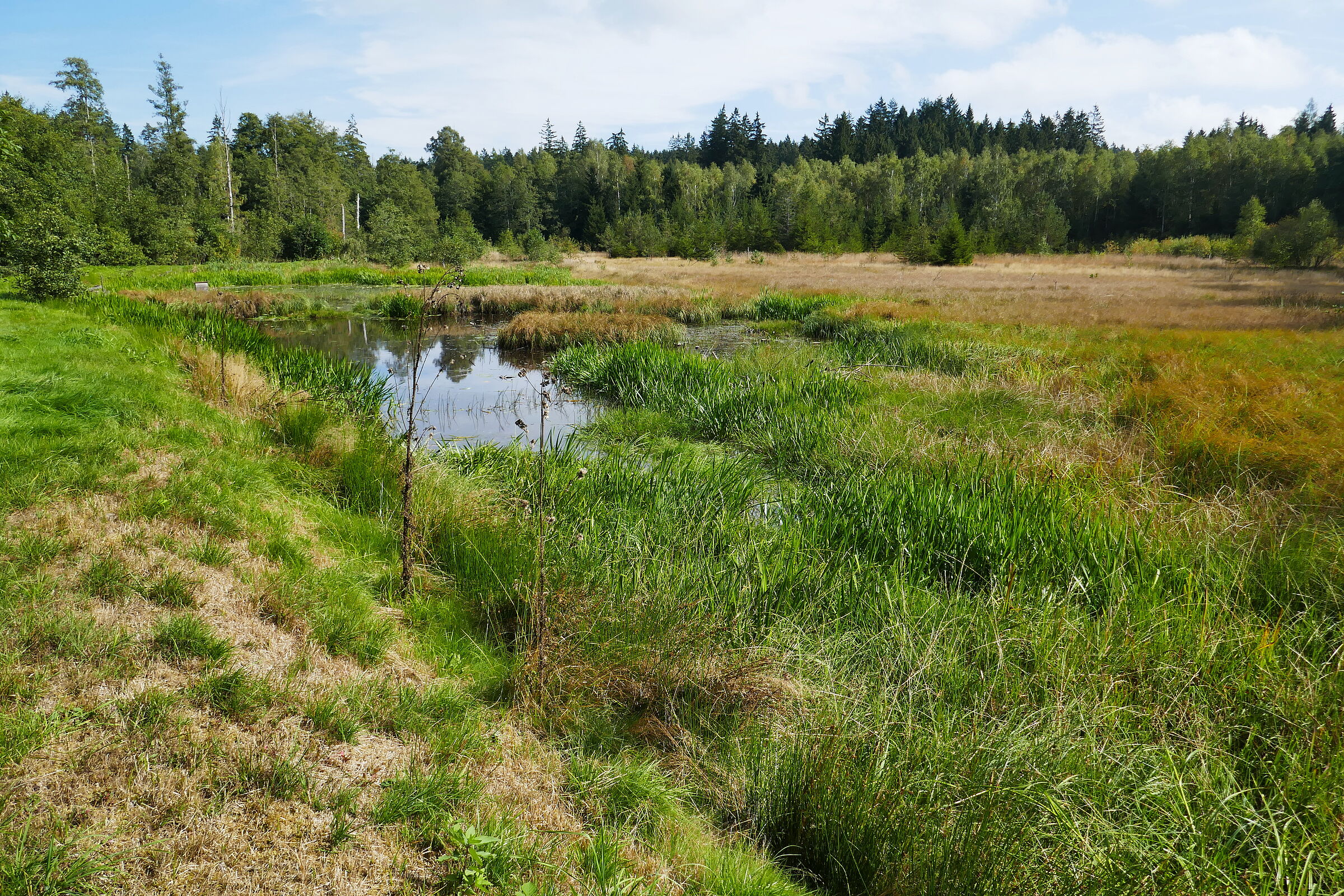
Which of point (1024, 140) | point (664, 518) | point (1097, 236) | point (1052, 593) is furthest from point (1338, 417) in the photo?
point (1024, 140)

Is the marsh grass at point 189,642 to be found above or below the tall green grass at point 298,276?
below

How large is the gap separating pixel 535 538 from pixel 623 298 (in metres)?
19.0

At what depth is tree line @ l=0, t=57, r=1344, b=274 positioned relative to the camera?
37.2 meters

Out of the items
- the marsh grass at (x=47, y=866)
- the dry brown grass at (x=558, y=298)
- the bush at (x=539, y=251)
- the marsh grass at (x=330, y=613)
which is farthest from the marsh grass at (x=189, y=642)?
the bush at (x=539, y=251)

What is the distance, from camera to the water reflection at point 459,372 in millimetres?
10570

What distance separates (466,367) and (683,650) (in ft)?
42.5

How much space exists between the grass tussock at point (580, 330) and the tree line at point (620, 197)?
1716 centimetres

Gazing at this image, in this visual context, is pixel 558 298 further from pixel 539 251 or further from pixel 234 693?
pixel 539 251

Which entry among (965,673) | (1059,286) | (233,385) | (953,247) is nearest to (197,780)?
(965,673)

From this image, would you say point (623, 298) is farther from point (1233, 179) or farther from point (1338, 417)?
point (1233, 179)

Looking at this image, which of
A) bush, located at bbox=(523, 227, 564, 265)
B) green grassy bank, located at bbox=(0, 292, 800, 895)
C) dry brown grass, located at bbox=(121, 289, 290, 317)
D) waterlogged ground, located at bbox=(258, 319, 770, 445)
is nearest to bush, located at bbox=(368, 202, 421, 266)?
bush, located at bbox=(523, 227, 564, 265)

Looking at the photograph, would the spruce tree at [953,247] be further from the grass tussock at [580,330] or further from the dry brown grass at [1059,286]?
the grass tussock at [580,330]

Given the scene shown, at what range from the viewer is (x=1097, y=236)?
236 ft

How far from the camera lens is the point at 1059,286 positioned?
1026 inches
